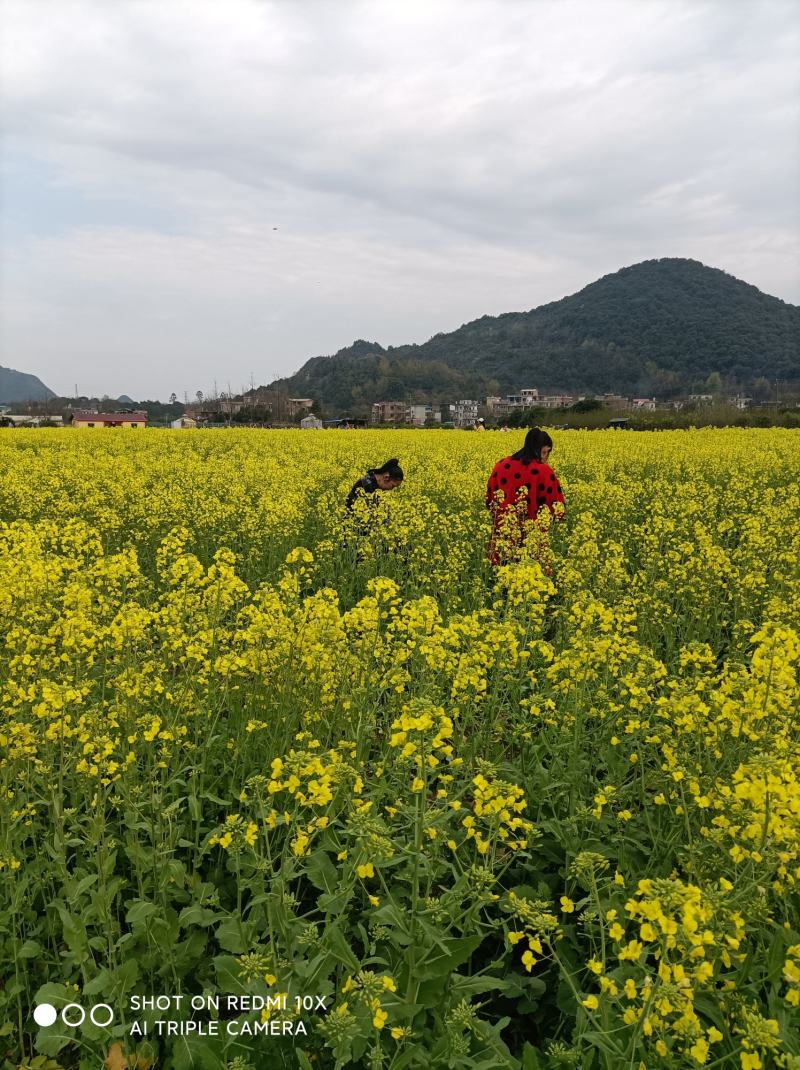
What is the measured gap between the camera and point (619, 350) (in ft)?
349

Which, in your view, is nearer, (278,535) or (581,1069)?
(581,1069)

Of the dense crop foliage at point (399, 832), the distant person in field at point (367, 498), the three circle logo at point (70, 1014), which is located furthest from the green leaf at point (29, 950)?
the distant person in field at point (367, 498)

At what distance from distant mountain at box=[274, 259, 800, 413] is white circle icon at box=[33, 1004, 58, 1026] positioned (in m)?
77.8

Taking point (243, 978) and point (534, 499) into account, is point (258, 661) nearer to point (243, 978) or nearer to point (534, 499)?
point (243, 978)

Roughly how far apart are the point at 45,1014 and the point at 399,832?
1657mm

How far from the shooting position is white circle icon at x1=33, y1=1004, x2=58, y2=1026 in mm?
2465

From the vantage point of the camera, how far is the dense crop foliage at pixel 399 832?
2.08 m

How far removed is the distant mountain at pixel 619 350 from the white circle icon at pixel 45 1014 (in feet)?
255

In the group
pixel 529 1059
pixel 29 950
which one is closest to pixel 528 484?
pixel 529 1059

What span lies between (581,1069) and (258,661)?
2.45 m

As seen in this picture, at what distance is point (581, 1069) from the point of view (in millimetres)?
2037

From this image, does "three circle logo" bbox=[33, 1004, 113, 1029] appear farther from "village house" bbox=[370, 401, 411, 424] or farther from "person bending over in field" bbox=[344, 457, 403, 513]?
"village house" bbox=[370, 401, 411, 424]

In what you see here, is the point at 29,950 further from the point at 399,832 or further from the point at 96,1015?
the point at 399,832

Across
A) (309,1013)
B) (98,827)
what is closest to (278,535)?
(98,827)
